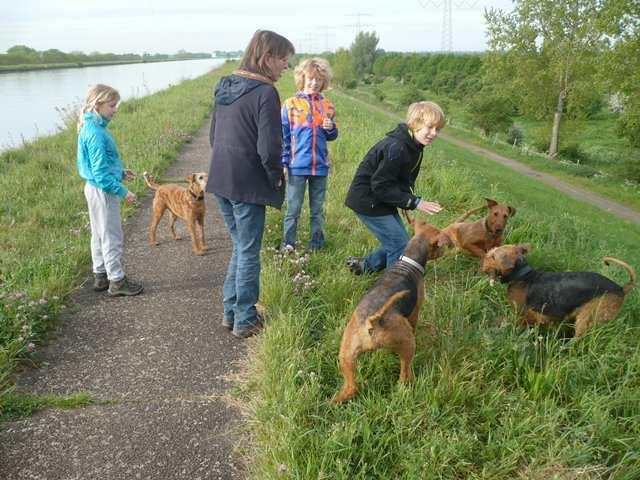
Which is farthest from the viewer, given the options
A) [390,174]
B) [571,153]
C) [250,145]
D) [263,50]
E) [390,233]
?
[571,153]

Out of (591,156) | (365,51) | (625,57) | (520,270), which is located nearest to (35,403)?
(520,270)

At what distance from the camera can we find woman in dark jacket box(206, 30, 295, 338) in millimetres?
3078

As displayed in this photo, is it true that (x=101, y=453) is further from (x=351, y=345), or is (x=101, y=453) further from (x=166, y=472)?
(x=351, y=345)

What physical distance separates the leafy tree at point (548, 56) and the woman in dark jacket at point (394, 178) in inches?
829

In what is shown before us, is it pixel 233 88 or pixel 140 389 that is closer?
pixel 140 389

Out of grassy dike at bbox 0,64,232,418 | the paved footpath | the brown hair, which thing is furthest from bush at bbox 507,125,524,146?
the brown hair

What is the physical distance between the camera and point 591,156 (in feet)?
85.8

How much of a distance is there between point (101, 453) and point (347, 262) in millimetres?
2708

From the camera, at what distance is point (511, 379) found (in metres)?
2.88

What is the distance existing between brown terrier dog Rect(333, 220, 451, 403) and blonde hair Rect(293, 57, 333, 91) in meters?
2.49

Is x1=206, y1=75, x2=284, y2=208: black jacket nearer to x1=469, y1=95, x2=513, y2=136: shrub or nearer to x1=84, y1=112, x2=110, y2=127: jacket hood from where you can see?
x1=84, y1=112, x2=110, y2=127: jacket hood

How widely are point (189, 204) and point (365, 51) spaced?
86505 millimetres

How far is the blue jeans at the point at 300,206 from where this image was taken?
15.4ft

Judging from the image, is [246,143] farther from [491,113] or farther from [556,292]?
[491,113]
